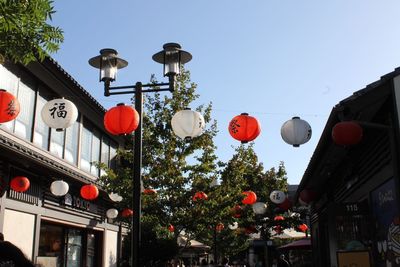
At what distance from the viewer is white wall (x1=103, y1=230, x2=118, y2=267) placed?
20891 millimetres

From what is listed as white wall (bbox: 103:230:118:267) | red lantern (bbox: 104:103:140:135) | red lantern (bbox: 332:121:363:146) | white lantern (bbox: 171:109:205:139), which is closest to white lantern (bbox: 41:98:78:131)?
red lantern (bbox: 104:103:140:135)

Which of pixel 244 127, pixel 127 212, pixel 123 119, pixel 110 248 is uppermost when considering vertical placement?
pixel 244 127

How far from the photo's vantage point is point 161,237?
18000 mm

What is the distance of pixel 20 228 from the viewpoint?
1309 centimetres

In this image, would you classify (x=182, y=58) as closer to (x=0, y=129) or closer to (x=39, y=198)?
(x=0, y=129)

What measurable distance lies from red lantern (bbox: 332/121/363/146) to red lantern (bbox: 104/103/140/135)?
341 centimetres

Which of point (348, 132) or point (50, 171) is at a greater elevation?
point (50, 171)

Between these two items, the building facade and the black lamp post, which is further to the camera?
the building facade

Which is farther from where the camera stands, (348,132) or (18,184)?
(18,184)

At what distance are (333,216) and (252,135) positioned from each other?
2.24 metres

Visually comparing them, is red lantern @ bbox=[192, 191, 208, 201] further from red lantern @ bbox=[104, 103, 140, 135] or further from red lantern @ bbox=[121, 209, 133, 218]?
red lantern @ bbox=[104, 103, 140, 135]

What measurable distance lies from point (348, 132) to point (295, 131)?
2.27 metres

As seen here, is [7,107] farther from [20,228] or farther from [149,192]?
[149,192]

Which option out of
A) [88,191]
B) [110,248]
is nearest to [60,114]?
Answer: [88,191]
